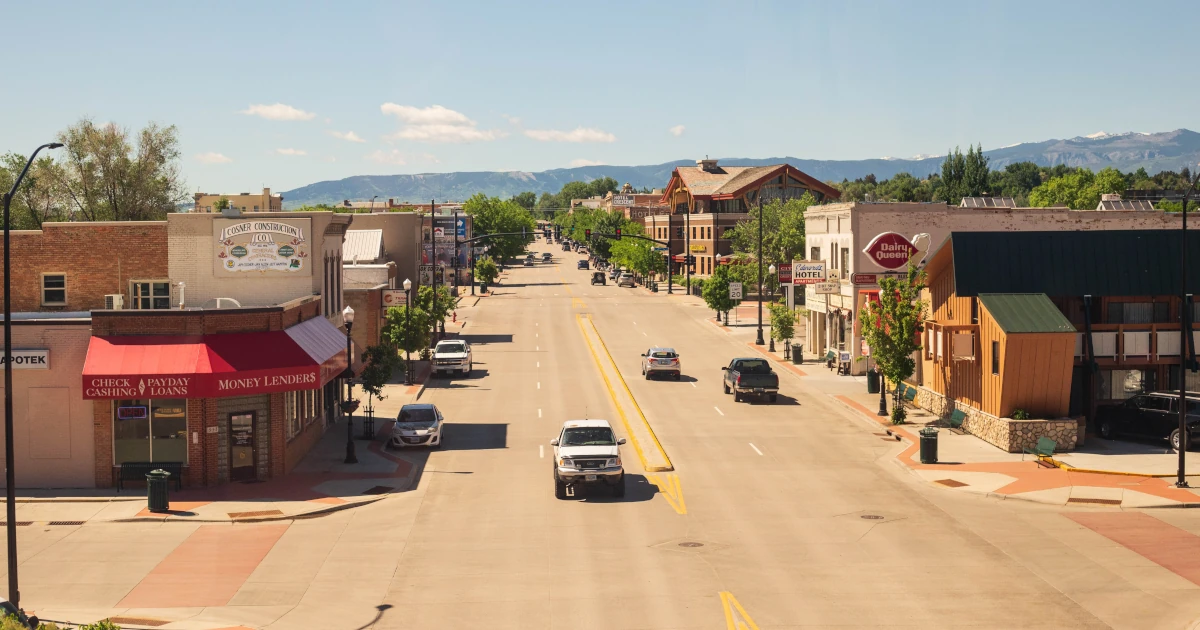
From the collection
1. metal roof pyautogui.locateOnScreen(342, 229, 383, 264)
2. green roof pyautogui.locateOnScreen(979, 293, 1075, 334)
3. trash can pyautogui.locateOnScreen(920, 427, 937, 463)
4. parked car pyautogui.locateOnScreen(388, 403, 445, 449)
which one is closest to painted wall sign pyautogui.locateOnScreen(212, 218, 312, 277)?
parked car pyautogui.locateOnScreen(388, 403, 445, 449)

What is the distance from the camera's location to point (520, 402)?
5119 cm

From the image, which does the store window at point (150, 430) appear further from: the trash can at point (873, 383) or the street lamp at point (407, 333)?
the trash can at point (873, 383)

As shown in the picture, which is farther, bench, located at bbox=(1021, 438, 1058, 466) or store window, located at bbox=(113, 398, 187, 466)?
bench, located at bbox=(1021, 438, 1058, 466)

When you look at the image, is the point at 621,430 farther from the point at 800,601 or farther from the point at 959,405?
the point at 800,601

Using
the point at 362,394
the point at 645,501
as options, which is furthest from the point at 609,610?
the point at 362,394

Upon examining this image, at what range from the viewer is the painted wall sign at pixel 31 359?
32.4 m

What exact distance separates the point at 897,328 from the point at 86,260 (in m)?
30.4

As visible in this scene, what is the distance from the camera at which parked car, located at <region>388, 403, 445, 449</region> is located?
40000 mm

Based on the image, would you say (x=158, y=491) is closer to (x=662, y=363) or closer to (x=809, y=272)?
(x=662, y=363)

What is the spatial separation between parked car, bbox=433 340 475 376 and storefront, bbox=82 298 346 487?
2471 cm

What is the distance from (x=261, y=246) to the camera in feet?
130

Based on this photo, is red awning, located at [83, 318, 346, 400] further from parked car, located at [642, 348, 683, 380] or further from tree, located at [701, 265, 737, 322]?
tree, located at [701, 265, 737, 322]

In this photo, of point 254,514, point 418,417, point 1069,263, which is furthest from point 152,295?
point 1069,263

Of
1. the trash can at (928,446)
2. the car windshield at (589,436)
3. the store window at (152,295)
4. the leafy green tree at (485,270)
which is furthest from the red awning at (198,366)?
the leafy green tree at (485,270)
